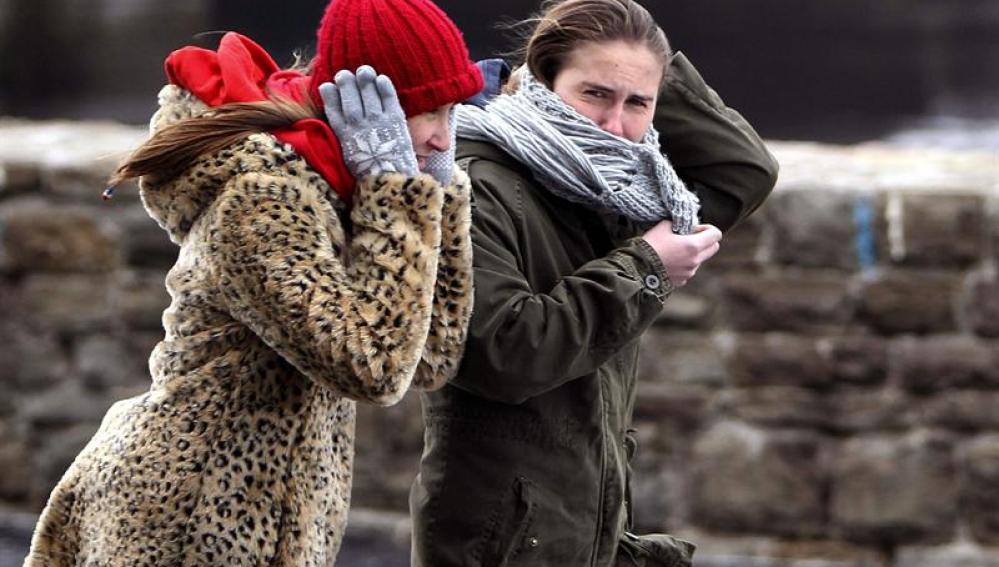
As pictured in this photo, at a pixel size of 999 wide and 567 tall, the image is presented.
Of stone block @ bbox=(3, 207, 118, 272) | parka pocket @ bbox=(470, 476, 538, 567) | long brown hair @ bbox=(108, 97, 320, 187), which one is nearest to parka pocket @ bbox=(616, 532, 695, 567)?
parka pocket @ bbox=(470, 476, 538, 567)

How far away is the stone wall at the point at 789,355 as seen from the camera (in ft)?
16.7

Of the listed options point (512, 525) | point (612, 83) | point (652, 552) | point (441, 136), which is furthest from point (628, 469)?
point (441, 136)

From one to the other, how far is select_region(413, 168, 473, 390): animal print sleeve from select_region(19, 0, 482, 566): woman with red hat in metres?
0.02

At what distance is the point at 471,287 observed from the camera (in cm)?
265

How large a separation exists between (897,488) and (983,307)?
558mm

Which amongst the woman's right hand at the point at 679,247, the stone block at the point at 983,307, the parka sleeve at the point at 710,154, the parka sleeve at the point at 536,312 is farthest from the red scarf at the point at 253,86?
the stone block at the point at 983,307

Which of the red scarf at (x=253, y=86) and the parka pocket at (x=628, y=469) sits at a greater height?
the red scarf at (x=253, y=86)

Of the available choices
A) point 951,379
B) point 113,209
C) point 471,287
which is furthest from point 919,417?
point 471,287

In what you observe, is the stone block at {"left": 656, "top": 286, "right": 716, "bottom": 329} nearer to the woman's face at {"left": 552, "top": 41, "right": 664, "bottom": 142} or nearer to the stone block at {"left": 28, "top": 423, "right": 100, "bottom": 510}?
the stone block at {"left": 28, "top": 423, "right": 100, "bottom": 510}

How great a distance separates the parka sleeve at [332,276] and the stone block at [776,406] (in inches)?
109

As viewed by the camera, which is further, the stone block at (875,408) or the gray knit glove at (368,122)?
the stone block at (875,408)

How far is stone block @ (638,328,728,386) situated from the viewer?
519 centimetres

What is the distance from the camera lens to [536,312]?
272 cm

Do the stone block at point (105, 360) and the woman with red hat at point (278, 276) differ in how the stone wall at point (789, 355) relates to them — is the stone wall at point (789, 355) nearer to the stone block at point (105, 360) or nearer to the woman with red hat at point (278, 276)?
the stone block at point (105, 360)
